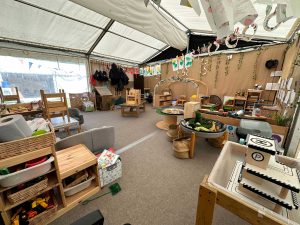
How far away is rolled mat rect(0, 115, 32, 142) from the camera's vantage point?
83cm

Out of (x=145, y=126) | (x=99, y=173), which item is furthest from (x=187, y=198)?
(x=145, y=126)

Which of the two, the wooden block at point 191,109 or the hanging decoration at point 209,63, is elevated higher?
the hanging decoration at point 209,63

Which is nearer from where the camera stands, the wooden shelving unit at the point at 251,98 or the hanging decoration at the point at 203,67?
the wooden shelving unit at the point at 251,98

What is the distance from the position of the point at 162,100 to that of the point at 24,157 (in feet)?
18.7

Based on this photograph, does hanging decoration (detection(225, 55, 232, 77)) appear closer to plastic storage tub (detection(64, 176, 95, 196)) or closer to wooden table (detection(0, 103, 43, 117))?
plastic storage tub (detection(64, 176, 95, 196))

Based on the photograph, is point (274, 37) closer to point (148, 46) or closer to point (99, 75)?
point (148, 46)

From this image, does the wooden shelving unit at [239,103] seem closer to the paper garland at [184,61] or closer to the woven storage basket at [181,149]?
the paper garland at [184,61]

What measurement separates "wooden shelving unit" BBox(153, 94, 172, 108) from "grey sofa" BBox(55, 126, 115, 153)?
4323mm

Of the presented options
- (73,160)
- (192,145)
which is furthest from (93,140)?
(192,145)

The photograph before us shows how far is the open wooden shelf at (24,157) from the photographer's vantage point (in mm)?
844

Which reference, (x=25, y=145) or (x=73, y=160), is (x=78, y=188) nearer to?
(x=73, y=160)

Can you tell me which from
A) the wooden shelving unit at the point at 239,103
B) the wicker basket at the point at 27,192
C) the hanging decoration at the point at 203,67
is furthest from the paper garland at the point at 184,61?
the wicker basket at the point at 27,192

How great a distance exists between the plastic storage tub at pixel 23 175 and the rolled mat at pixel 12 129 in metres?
0.24

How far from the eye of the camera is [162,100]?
20.7 ft
